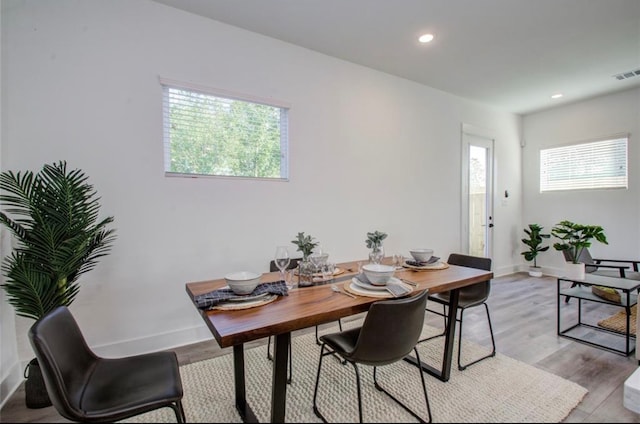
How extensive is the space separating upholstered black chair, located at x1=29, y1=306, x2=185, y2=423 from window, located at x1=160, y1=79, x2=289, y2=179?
147 cm

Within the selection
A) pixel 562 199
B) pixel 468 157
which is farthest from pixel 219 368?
pixel 562 199

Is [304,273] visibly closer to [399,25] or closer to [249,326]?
[249,326]

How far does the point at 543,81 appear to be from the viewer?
13.1 ft

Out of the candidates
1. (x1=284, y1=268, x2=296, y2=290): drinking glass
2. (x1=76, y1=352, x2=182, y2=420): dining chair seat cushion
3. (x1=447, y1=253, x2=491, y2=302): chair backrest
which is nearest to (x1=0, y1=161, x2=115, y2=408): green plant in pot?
(x1=76, y1=352, x2=182, y2=420): dining chair seat cushion

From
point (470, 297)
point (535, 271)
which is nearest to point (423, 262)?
point (470, 297)

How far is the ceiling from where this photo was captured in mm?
2496

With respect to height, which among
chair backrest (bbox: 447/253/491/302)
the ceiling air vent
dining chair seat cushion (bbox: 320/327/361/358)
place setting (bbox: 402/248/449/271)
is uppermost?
the ceiling air vent

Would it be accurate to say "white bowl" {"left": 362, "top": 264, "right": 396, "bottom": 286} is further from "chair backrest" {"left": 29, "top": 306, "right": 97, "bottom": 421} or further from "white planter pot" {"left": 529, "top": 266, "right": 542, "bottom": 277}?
A: "white planter pot" {"left": 529, "top": 266, "right": 542, "bottom": 277}

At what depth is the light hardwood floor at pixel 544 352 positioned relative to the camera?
1.73 meters

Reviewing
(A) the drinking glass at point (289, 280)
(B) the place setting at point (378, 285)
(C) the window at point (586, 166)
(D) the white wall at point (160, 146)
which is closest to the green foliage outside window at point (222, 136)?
(D) the white wall at point (160, 146)

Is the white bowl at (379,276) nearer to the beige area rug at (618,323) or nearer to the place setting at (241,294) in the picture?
the place setting at (241,294)

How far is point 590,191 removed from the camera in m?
4.71

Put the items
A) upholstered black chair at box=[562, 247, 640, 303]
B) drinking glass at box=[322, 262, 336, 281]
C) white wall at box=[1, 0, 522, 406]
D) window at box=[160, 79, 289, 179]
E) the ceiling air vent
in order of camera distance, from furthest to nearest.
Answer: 1. the ceiling air vent
2. upholstered black chair at box=[562, 247, 640, 303]
3. window at box=[160, 79, 289, 179]
4. white wall at box=[1, 0, 522, 406]
5. drinking glass at box=[322, 262, 336, 281]

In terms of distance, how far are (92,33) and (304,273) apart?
7.66ft
